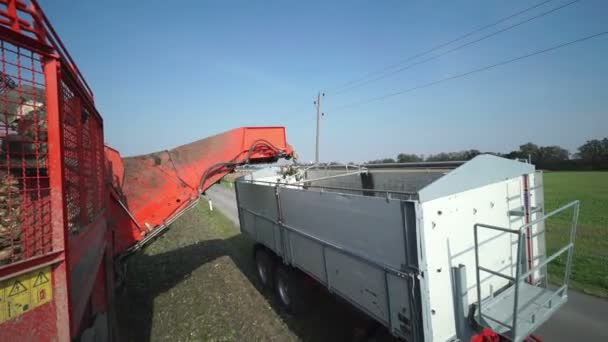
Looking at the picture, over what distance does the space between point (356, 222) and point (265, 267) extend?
365 cm

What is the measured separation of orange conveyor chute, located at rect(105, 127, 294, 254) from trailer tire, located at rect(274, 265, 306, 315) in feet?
7.62

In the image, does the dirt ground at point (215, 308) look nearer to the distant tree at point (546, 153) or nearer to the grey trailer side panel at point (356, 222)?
the grey trailer side panel at point (356, 222)

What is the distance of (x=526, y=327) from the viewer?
Result: 2600 millimetres

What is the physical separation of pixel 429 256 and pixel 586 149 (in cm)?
6703

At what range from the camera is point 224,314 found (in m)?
5.25

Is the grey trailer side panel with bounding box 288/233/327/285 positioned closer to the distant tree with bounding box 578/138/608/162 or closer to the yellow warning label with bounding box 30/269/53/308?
the yellow warning label with bounding box 30/269/53/308

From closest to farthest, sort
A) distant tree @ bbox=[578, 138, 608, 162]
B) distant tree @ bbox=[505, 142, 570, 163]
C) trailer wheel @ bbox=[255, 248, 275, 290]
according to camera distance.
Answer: trailer wheel @ bbox=[255, 248, 275, 290] < distant tree @ bbox=[578, 138, 608, 162] < distant tree @ bbox=[505, 142, 570, 163]

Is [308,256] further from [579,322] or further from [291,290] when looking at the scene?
[579,322]

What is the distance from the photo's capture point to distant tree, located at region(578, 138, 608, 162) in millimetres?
40162

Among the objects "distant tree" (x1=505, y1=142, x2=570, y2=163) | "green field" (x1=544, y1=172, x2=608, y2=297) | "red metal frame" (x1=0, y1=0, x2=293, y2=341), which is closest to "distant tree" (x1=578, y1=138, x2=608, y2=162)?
"distant tree" (x1=505, y1=142, x2=570, y2=163)

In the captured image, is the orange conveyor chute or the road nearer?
the road

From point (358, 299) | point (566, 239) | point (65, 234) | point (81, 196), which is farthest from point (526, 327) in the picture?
point (566, 239)

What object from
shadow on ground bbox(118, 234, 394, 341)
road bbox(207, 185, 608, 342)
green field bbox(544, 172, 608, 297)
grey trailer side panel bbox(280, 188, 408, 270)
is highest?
grey trailer side panel bbox(280, 188, 408, 270)

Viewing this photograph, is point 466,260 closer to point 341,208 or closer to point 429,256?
point 429,256
